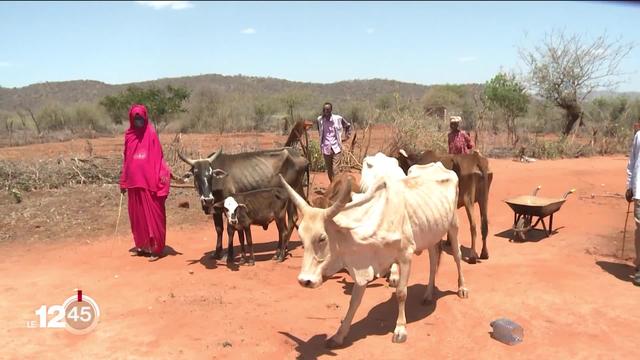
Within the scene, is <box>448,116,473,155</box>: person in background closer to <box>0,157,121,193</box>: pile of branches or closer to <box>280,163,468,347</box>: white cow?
<box>280,163,468,347</box>: white cow

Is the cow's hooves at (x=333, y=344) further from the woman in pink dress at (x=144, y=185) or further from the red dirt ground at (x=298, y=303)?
the woman in pink dress at (x=144, y=185)

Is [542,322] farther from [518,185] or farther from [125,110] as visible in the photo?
[125,110]

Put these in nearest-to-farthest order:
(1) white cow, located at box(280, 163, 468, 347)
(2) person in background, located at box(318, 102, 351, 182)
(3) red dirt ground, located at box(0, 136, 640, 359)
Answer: (1) white cow, located at box(280, 163, 468, 347) → (3) red dirt ground, located at box(0, 136, 640, 359) → (2) person in background, located at box(318, 102, 351, 182)

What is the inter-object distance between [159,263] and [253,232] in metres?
2.21

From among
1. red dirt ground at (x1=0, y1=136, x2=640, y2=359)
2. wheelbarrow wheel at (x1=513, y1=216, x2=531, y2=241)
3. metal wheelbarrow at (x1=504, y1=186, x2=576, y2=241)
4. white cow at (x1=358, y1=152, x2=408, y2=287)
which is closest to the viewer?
red dirt ground at (x1=0, y1=136, x2=640, y2=359)

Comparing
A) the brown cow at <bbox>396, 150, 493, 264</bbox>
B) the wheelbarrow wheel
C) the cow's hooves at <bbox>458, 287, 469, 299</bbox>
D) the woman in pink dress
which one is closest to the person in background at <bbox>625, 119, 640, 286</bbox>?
the brown cow at <bbox>396, 150, 493, 264</bbox>

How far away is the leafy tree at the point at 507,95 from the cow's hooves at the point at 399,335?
834 inches

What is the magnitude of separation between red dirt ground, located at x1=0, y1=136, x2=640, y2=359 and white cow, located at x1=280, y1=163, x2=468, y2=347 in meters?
0.67

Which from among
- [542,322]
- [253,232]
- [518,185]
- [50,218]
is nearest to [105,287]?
[253,232]

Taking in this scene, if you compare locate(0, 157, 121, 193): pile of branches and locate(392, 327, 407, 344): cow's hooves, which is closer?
locate(392, 327, 407, 344): cow's hooves

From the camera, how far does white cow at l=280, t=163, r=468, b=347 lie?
13.1 ft

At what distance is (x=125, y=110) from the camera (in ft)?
101

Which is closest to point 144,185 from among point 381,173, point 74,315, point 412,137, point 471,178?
point 74,315

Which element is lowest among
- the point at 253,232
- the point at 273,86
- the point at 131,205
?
the point at 253,232
